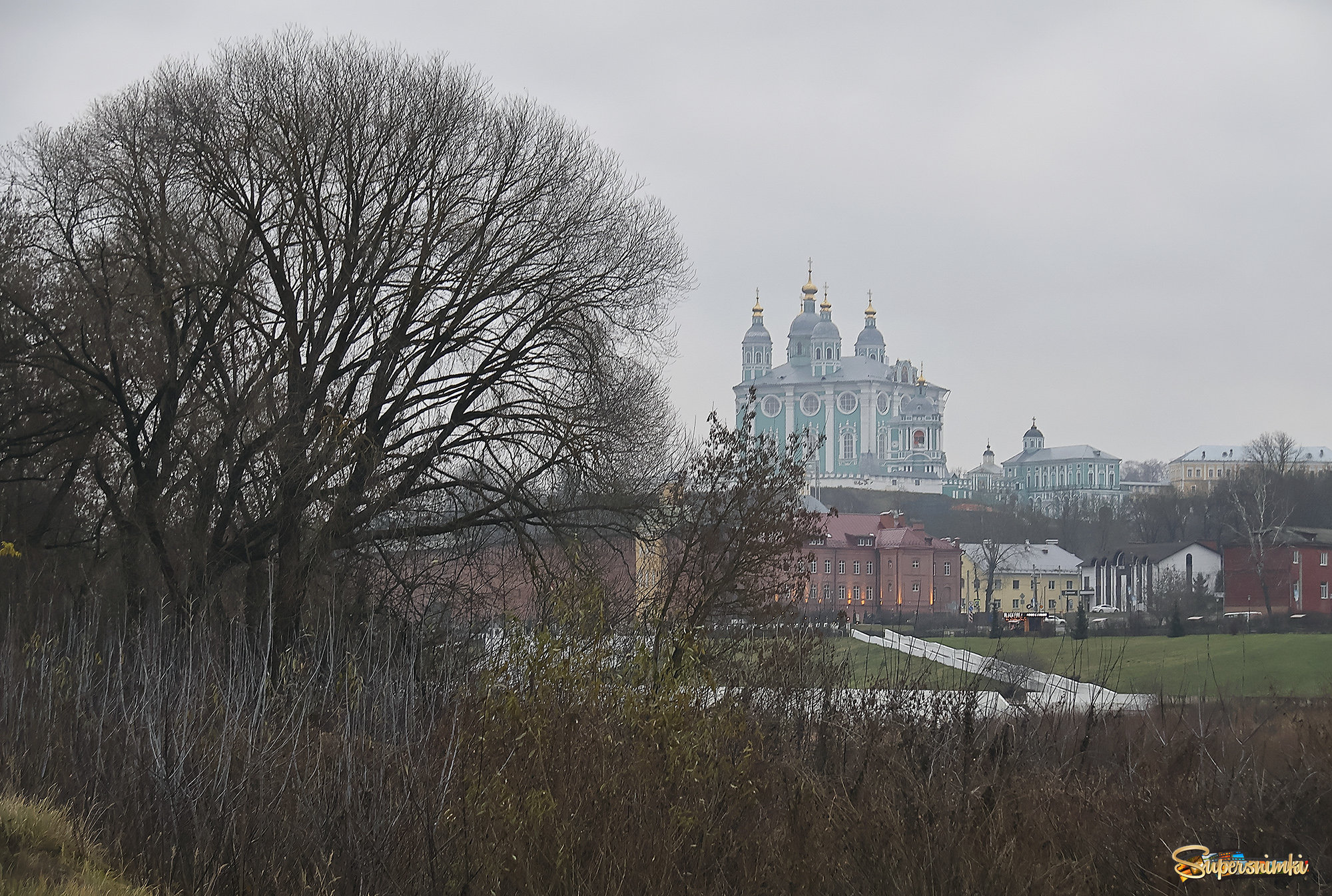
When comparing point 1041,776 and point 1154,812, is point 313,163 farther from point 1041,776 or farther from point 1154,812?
point 1154,812

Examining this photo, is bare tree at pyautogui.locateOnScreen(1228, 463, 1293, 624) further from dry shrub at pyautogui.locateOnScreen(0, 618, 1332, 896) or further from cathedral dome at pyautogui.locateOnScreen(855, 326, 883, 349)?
cathedral dome at pyautogui.locateOnScreen(855, 326, 883, 349)

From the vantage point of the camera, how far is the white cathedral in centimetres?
16138

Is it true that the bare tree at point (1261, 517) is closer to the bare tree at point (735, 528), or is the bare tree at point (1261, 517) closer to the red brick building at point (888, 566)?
the red brick building at point (888, 566)

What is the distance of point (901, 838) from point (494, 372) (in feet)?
43.0

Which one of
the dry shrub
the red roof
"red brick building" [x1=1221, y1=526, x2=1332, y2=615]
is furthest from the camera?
the red roof

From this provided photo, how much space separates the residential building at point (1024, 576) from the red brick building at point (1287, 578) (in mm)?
19513

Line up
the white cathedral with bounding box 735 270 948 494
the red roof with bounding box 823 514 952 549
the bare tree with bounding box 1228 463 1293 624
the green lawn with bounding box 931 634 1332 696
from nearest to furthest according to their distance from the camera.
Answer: the green lawn with bounding box 931 634 1332 696, the bare tree with bounding box 1228 463 1293 624, the red roof with bounding box 823 514 952 549, the white cathedral with bounding box 735 270 948 494

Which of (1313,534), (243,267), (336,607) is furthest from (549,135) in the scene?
(1313,534)

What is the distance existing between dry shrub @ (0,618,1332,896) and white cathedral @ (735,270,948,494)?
150 meters

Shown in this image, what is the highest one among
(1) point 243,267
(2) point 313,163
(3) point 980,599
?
(2) point 313,163

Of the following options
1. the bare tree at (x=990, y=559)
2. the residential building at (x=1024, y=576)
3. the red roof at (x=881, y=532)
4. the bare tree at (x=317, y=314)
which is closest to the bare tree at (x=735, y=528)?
the bare tree at (x=317, y=314)

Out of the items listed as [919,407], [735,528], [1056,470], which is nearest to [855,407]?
[919,407]

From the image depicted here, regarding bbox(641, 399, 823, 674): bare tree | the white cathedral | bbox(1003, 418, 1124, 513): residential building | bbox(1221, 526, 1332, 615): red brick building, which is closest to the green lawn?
bbox(641, 399, 823, 674): bare tree

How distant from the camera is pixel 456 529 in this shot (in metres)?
17.7
